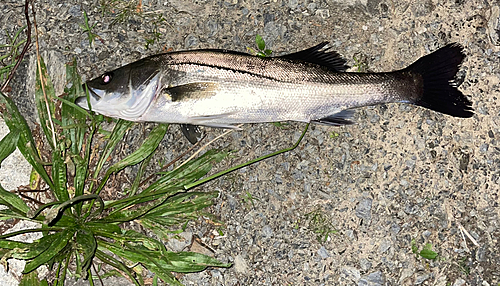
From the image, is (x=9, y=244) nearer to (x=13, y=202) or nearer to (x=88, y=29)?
(x=13, y=202)

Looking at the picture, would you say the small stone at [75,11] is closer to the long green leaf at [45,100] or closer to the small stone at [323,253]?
the long green leaf at [45,100]

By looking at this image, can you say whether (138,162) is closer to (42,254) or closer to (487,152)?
(42,254)

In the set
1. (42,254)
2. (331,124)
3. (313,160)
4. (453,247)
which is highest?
(331,124)

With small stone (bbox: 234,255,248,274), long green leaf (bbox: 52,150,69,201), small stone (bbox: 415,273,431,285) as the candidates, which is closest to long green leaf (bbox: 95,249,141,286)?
long green leaf (bbox: 52,150,69,201)

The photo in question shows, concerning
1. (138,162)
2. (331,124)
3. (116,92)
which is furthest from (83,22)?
(331,124)

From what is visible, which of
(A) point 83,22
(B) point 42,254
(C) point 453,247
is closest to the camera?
(B) point 42,254

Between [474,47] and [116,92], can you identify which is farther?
[474,47]

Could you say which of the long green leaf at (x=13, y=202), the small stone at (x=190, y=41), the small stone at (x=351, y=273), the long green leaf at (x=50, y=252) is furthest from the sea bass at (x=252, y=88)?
the small stone at (x=351, y=273)

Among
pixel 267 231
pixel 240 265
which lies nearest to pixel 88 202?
pixel 240 265
